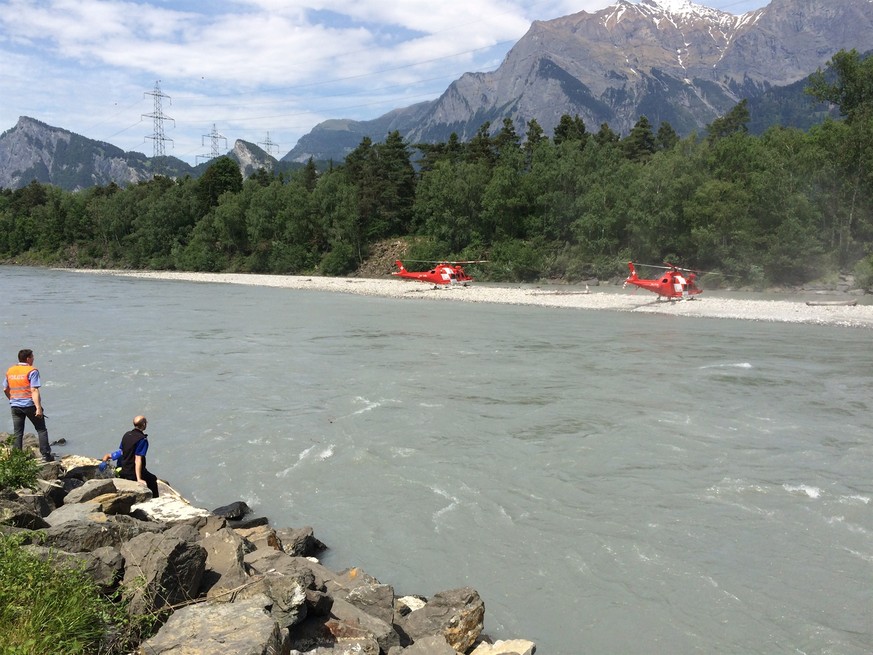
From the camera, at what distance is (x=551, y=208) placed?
205 feet

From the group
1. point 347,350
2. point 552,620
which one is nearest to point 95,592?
point 552,620

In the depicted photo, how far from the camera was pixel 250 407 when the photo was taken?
52.5 feet

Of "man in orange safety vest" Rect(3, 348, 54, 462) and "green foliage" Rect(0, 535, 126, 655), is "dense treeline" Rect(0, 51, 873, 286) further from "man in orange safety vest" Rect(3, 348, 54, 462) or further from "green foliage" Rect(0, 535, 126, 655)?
"green foliage" Rect(0, 535, 126, 655)

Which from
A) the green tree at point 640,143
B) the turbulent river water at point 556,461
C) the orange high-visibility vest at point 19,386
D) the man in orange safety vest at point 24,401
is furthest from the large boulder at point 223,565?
the green tree at point 640,143

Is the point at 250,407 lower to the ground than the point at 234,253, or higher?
lower

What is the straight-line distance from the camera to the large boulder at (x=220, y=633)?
14.1 ft

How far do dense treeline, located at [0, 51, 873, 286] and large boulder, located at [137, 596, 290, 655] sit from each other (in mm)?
44531

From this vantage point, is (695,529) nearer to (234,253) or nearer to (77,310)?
(77,310)

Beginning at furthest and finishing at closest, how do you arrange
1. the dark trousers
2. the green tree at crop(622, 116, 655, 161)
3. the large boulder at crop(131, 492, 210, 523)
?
the green tree at crop(622, 116, 655, 161) → the dark trousers → the large boulder at crop(131, 492, 210, 523)

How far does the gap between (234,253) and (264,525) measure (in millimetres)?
85786

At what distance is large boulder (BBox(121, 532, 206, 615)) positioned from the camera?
5211 millimetres

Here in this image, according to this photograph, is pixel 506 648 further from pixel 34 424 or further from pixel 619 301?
pixel 619 301

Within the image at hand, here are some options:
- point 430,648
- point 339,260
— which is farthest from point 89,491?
point 339,260

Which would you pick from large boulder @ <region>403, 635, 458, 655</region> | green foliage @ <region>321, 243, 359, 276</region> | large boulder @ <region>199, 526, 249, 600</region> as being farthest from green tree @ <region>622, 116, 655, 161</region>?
large boulder @ <region>403, 635, 458, 655</region>
